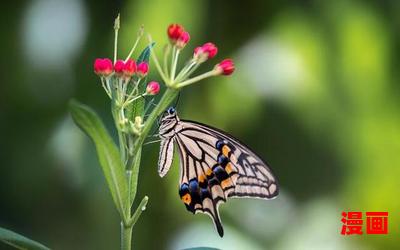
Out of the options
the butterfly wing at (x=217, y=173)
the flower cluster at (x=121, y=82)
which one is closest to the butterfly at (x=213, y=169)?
the butterfly wing at (x=217, y=173)

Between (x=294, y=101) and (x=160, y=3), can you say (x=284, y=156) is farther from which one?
(x=160, y=3)

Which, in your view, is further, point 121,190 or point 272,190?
point 272,190

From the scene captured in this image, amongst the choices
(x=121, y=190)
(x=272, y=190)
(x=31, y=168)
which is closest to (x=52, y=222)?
(x=31, y=168)

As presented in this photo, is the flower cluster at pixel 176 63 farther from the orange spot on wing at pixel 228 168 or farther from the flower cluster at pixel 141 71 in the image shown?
the orange spot on wing at pixel 228 168

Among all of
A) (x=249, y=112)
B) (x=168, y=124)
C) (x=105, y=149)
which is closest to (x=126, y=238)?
(x=105, y=149)

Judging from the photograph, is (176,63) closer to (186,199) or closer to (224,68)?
(224,68)

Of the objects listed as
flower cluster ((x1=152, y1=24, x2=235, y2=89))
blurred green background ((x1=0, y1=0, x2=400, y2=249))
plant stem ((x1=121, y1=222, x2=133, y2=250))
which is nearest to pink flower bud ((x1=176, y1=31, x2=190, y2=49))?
flower cluster ((x1=152, y1=24, x2=235, y2=89))

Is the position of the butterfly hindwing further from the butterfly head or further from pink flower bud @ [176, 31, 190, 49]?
pink flower bud @ [176, 31, 190, 49]
